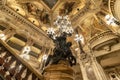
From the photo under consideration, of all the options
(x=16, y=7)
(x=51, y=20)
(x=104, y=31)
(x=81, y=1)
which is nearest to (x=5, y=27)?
(x=16, y=7)

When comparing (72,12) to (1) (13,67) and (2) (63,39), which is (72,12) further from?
(1) (13,67)

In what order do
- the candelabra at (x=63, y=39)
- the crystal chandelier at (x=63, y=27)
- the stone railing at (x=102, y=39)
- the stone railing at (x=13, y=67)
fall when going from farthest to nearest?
the stone railing at (x=102, y=39), the crystal chandelier at (x=63, y=27), the candelabra at (x=63, y=39), the stone railing at (x=13, y=67)

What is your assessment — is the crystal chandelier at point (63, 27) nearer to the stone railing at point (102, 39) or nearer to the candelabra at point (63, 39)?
the candelabra at point (63, 39)

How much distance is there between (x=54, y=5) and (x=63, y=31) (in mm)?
6717

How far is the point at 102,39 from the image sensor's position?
11.3 metres

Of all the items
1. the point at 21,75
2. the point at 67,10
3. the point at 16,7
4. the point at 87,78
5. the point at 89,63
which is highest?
the point at 67,10

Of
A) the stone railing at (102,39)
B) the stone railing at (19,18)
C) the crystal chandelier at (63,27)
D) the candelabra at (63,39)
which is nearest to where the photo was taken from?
the candelabra at (63,39)

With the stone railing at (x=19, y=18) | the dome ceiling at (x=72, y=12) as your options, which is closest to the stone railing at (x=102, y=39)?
the dome ceiling at (x=72, y=12)

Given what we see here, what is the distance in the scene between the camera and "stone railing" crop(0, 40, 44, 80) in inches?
102

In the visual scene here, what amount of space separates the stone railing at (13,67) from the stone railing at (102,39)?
8830 millimetres

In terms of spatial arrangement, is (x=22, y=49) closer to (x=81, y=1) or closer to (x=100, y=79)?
(x=81, y=1)

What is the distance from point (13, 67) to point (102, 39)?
9529 millimetres

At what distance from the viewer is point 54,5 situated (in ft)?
44.1

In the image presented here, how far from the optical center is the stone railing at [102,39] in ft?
35.0
